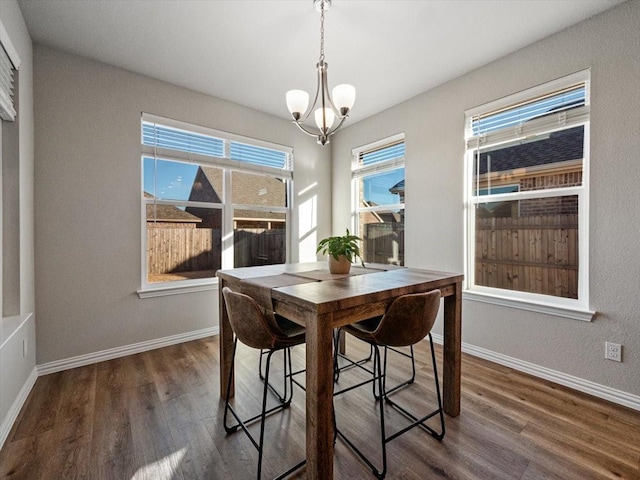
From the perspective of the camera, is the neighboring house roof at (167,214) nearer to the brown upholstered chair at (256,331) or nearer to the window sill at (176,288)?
the window sill at (176,288)

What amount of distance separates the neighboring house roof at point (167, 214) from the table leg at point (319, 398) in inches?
100

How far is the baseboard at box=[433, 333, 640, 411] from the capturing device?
201 cm

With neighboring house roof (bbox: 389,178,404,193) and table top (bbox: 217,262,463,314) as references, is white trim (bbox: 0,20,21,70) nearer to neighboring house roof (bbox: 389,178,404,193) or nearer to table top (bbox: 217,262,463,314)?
table top (bbox: 217,262,463,314)

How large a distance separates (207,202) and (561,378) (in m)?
3.75

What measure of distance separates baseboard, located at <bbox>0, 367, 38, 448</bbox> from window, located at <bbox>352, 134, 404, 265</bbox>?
3.56 meters

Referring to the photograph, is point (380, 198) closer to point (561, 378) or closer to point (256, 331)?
point (561, 378)

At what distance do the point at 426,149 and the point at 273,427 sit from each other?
301 centimetres

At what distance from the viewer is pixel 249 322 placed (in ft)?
4.81

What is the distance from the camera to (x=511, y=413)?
191 cm

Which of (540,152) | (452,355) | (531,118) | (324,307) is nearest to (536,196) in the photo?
(540,152)

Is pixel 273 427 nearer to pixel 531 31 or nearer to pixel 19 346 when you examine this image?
pixel 19 346

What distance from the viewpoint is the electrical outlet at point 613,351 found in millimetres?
2051

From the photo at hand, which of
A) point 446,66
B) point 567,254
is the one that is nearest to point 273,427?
point 567,254

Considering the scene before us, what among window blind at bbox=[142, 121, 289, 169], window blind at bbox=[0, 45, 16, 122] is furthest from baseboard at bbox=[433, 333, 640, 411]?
window blind at bbox=[0, 45, 16, 122]
